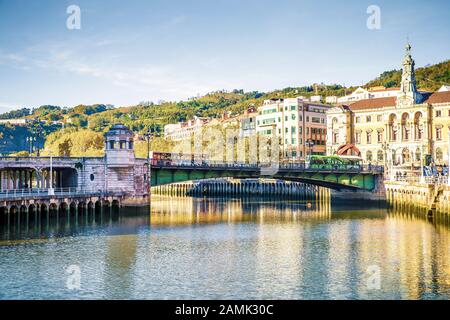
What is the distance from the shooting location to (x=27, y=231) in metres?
59.9

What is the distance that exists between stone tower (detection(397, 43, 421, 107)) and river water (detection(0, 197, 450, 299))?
61.9 m

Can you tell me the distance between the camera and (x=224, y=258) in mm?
46188

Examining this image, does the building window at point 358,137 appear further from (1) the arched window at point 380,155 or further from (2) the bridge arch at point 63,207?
(2) the bridge arch at point 63,207

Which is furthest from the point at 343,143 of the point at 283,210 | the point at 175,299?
the point at 175,299

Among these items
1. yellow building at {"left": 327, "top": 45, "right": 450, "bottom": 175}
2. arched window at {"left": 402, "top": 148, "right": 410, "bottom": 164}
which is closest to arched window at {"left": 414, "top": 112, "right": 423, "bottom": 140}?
yellow building at {"left": 327, "top": 45, "right": 450, "bottom": 175}

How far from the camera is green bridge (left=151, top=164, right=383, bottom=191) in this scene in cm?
8506

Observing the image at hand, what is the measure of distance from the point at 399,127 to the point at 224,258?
9506 cm

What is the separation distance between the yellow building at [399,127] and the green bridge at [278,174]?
43.8 feet

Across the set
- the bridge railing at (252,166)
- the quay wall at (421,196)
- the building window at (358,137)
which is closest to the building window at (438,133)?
the building window at (358,137)

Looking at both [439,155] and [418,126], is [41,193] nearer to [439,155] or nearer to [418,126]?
[439,155]

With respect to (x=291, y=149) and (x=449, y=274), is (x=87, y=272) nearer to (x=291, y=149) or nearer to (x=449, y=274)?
(x=449, y=274)

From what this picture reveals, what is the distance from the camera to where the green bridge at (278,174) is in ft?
279

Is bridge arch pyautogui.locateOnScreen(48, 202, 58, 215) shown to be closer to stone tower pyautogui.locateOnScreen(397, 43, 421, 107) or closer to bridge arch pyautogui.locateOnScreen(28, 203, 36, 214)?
bridge arch pyautogui.locateOnScreen(28, 203, 36, 214)
